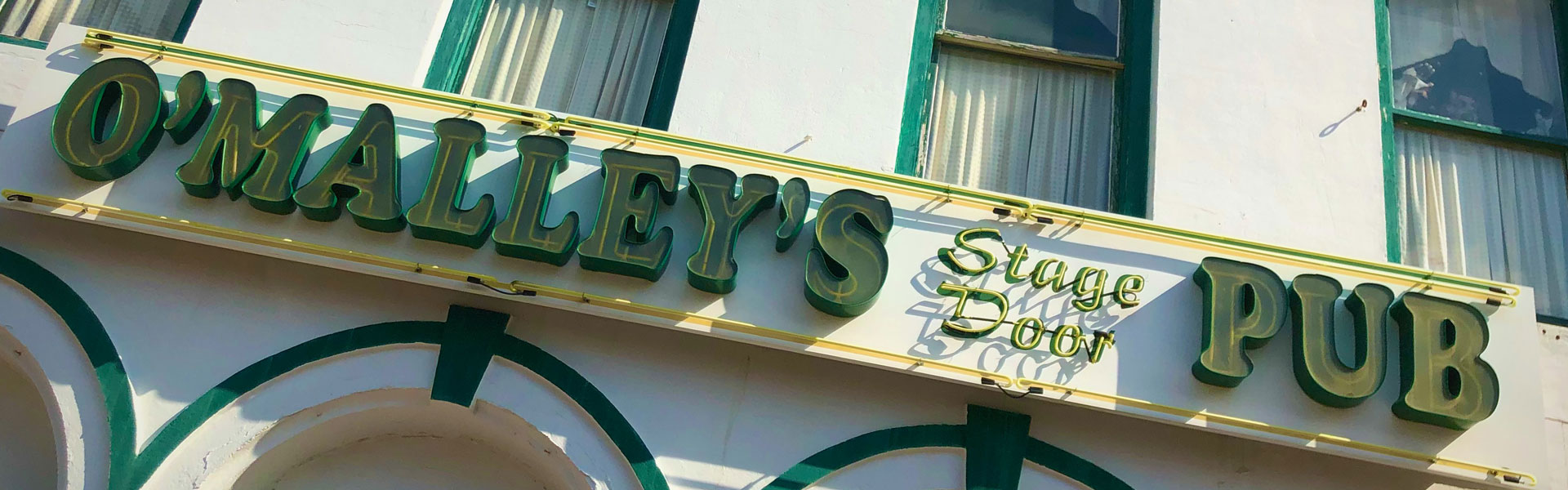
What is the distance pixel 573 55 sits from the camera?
23.4 ft

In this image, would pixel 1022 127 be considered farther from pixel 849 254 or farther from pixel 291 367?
pixel 291 367

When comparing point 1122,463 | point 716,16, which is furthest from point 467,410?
point 1122,463

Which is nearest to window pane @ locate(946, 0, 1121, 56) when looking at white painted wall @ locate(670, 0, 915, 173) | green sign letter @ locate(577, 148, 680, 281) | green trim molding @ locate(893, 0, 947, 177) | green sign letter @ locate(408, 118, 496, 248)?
green trim molding @ locate(893, 0, 947, 177)

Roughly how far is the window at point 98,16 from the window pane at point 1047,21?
198 inches

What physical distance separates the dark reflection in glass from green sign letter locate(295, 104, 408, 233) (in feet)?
20.1

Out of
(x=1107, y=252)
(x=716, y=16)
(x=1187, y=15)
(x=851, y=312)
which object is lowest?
(x=851, y=312)

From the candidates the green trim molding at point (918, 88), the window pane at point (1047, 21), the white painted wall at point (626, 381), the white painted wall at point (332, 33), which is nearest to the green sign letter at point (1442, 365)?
the white painted wall at point (626, 381)

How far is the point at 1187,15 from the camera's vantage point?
693 cm

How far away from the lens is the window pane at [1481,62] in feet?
23.4

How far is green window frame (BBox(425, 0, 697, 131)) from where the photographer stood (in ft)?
22.0

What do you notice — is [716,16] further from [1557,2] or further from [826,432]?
[1557,2]

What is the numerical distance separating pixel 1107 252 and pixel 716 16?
275 centimetres

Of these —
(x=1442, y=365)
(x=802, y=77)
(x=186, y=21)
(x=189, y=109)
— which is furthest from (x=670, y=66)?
(x=1442, y=365)

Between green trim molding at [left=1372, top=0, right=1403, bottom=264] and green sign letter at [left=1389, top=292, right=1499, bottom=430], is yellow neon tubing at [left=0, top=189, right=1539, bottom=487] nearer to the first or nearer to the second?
green sign letter at [left=1389, top=292, right=1499, bottom=430]
